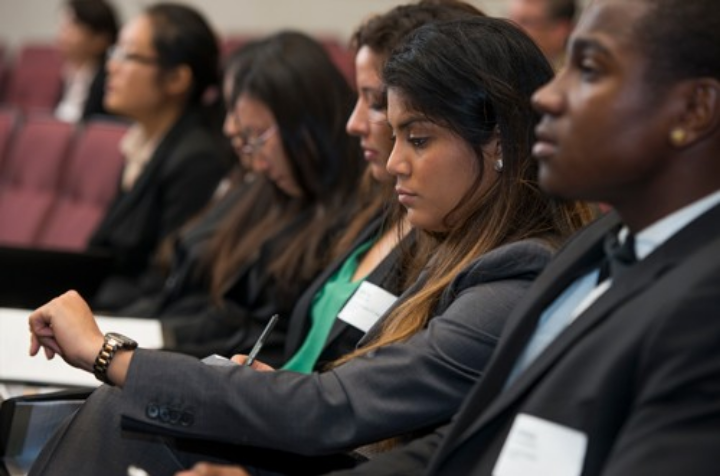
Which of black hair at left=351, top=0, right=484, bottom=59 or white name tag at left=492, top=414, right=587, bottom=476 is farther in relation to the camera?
black hair at left=351, top=0, right=484, bottom=59

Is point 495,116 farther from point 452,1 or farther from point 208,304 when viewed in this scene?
point 208,304

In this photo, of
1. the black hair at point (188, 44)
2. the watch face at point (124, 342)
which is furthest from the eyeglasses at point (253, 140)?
the watch face at point (124, 342)

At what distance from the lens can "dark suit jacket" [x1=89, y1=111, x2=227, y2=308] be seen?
13.3 ft

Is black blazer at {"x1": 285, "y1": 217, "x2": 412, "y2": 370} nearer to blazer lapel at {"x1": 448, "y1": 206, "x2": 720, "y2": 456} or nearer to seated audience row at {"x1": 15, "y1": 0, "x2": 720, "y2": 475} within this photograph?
seated audience row at {"x1": 15, "y1": 0, "x2": 720, "y2": 475}

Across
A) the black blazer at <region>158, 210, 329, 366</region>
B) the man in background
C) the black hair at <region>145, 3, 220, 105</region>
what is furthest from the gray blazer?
the man in background

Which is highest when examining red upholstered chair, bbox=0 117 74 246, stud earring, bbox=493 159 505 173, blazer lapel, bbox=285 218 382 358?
stud earring, bbox=493 159 505 173

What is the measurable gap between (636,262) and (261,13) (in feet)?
24.2

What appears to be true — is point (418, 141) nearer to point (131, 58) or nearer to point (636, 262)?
point (636, 262)

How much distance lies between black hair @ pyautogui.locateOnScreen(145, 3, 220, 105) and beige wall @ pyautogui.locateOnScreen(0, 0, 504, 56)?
3.25 m

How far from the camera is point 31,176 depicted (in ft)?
15.6

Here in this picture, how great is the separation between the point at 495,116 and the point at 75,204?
114 inches

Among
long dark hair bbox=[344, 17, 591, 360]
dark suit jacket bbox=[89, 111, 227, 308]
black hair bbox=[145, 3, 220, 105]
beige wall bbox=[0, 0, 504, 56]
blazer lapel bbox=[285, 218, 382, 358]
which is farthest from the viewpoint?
beige wall bbox=[0, 0, 504, 56]

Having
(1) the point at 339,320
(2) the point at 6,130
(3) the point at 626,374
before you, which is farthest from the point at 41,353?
(2) the point at 6,130

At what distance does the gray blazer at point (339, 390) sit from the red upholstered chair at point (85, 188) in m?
A: 2.70
